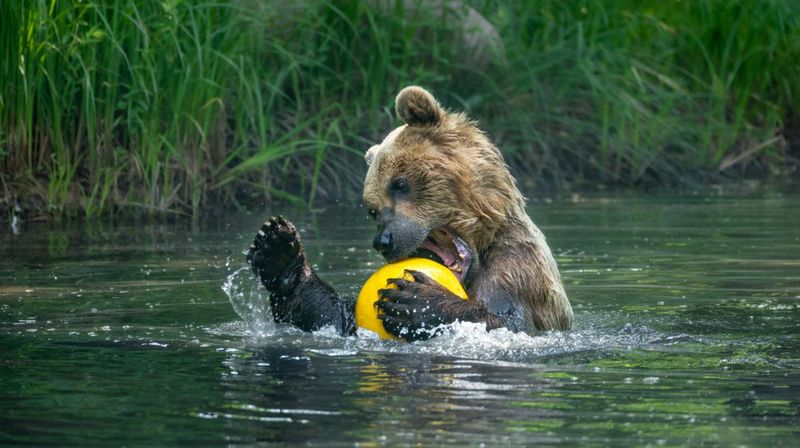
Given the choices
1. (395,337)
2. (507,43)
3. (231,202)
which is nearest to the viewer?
(395,337)

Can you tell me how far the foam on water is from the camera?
18.2 ft

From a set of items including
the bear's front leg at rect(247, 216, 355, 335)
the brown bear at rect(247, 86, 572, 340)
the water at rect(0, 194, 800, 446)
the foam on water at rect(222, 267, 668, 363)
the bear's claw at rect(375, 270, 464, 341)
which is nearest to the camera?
the water at rect(0, 194, 800, 446)

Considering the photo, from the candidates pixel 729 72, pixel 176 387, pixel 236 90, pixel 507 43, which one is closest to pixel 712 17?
pixel 729 72

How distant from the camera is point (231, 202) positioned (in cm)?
1148

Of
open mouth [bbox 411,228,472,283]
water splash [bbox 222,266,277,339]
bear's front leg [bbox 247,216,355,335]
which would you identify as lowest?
water splash [bbox 222,266,277,339]

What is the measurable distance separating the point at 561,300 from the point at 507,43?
7351 mm

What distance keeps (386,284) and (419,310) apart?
229 millimetres

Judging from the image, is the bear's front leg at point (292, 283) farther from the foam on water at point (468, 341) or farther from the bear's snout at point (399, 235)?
the bear's snout at point (399, 235)

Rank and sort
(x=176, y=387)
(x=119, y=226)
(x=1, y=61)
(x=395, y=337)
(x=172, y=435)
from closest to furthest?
(x=172, y=435), (x=176, y=387), (x=395, y=337), (x=1, y=61), (x=119, y=226)

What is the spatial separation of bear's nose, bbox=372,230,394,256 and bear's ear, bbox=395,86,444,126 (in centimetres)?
52

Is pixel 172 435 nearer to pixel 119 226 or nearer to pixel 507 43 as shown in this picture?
pixel 119 226

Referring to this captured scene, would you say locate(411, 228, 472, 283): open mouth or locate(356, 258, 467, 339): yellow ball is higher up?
locate(411, 228, 472, 283): open mouth

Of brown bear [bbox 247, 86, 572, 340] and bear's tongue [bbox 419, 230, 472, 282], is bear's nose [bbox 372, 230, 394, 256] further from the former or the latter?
bear's tongue [bbox 419, 230, 472, 282]

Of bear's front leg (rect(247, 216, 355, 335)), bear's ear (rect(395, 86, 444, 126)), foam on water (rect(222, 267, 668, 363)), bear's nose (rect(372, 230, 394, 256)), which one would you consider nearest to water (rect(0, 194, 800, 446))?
foam on water (rect(222, 267, 668, 363))
